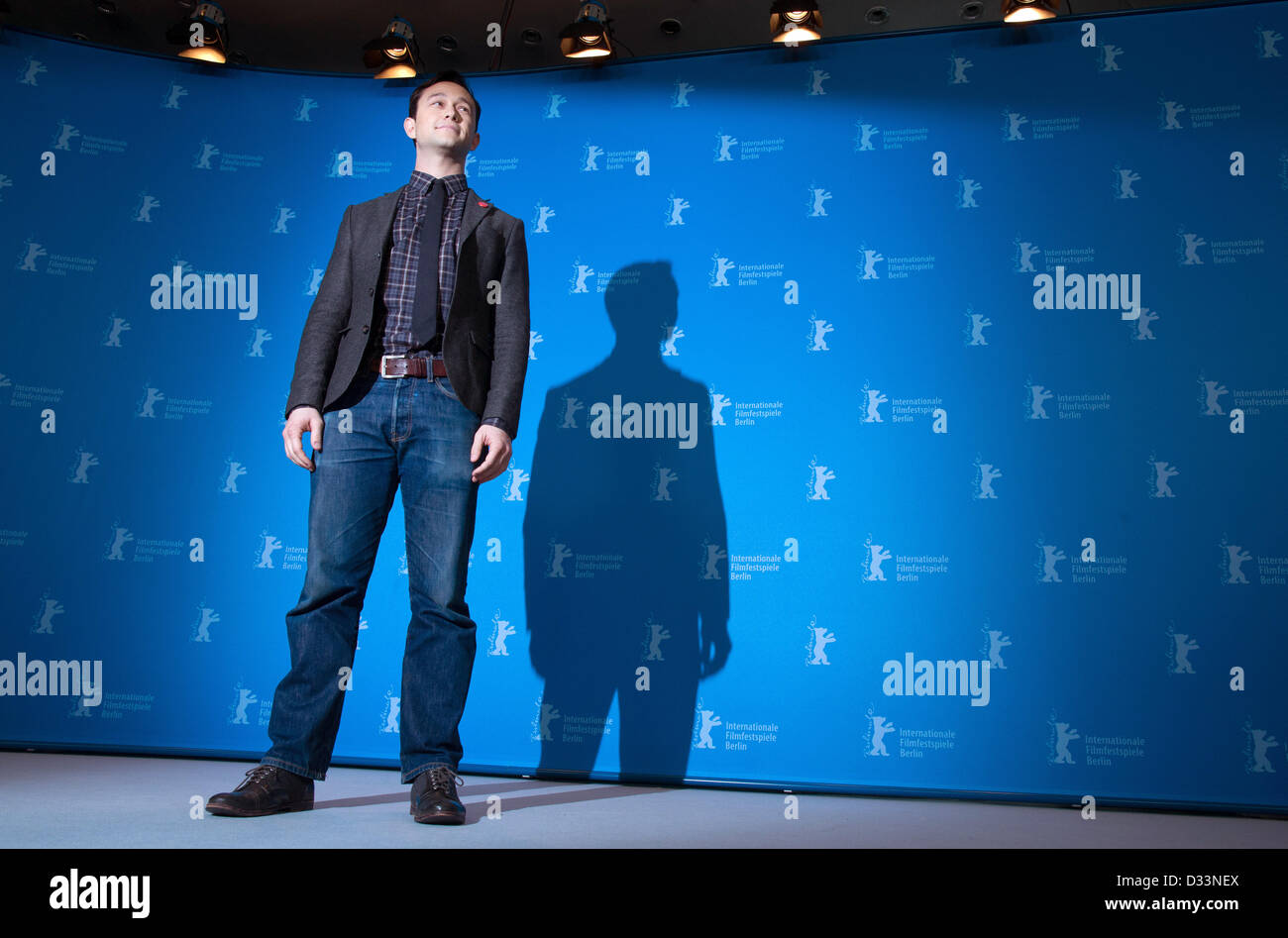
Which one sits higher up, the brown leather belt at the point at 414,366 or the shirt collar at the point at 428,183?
the shirt collar at the point at 428,183

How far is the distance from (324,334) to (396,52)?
2.05 meters

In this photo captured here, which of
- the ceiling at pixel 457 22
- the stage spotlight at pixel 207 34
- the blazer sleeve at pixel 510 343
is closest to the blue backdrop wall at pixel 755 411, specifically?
the stage spotlight at pixel 207 34

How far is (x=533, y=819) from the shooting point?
2.28 meters

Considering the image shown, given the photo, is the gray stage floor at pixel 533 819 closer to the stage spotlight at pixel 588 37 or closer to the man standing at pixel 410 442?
the man standing at pixel 410 442

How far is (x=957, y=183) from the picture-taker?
298cm

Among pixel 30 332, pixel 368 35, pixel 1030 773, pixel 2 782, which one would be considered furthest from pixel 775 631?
pixel 368 35

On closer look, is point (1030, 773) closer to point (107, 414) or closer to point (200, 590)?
point (200, 590)

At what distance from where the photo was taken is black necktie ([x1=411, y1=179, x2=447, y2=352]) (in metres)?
2.30

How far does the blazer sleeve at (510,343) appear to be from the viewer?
2.30m

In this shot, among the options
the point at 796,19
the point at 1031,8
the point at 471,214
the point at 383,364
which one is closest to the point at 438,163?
the point at 471,214

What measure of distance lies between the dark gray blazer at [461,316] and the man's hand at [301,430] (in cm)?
2

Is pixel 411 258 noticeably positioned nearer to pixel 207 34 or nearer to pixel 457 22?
pixel 207 34

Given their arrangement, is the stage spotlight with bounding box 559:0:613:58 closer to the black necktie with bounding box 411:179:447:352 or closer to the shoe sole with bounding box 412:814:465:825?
the black necktie with bounding box 411:179:447:352

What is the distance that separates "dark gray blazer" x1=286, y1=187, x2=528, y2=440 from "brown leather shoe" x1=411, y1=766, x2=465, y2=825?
79 centimetres
